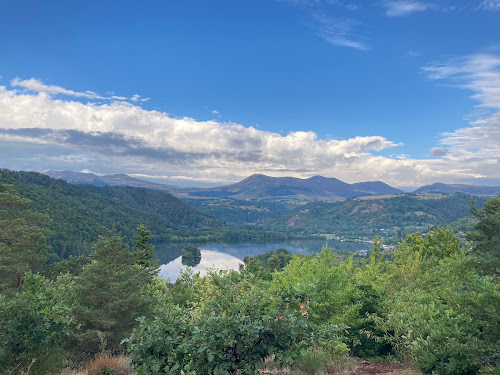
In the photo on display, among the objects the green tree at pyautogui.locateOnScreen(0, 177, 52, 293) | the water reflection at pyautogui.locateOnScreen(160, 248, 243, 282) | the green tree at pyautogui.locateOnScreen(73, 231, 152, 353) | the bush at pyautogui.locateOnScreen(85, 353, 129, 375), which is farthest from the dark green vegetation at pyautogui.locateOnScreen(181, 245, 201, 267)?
the bush at pyautogui.locateOnScreen(85, 353, 129, 375)

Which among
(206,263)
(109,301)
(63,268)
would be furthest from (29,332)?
(206,263)

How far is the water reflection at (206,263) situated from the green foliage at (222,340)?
101 metres

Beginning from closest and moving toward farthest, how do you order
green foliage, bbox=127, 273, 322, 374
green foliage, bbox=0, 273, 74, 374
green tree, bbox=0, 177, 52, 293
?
1. green foliage, bbox=127, 273, 322, 374
2. green foliage, bbox=0, 273, 74, 374
3. green tree, bbox=0, 177, 52, 293

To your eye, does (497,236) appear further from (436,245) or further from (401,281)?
(436,245)

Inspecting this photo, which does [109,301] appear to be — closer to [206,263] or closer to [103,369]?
[103,369]

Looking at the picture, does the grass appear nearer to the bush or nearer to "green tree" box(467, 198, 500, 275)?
the bush

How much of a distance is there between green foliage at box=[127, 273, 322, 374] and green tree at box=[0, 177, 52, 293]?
24.1 m

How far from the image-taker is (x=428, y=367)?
7.25 metres

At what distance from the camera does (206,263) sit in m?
132

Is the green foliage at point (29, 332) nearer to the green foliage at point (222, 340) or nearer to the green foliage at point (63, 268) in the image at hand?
the green foliage at point (222, 340)

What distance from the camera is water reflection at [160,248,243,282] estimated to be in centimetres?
11181

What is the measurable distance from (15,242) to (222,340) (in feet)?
91.7

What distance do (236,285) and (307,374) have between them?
3.19 meters

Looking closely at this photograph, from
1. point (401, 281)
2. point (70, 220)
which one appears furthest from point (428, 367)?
point (70, 220)
